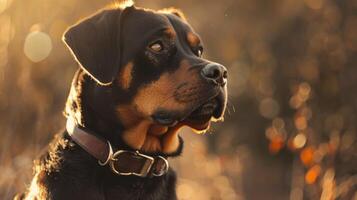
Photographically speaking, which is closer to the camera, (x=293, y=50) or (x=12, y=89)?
(x=12, y=89)

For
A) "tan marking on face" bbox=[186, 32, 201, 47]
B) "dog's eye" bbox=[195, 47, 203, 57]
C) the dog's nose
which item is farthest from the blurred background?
the dog's nose

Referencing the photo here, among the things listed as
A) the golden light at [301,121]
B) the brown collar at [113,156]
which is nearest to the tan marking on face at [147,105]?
the brown collar at [113,156]

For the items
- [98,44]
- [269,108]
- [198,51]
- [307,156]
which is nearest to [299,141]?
[307,156]

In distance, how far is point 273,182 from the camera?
14.5 metres

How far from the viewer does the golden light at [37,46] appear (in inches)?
309

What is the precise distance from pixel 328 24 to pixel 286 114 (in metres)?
4.82

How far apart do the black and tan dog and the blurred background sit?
4.25 feet

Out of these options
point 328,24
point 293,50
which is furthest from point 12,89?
point 293,50

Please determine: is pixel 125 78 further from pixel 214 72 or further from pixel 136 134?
pixel 214 72

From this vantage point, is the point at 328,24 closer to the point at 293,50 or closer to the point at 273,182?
the point at 293,50

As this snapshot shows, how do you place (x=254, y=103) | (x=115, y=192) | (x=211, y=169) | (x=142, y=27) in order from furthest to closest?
(x=254, y=103) → (x=211, y=169) → (x=142, y=27) → (x=115, y=192)

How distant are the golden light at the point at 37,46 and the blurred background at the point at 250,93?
0.09ft

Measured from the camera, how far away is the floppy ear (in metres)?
4.66

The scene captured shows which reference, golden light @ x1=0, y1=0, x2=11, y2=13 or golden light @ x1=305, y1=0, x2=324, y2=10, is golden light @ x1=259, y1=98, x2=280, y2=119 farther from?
golden light @ x1=0, y1=0, x2=11, y2=13
